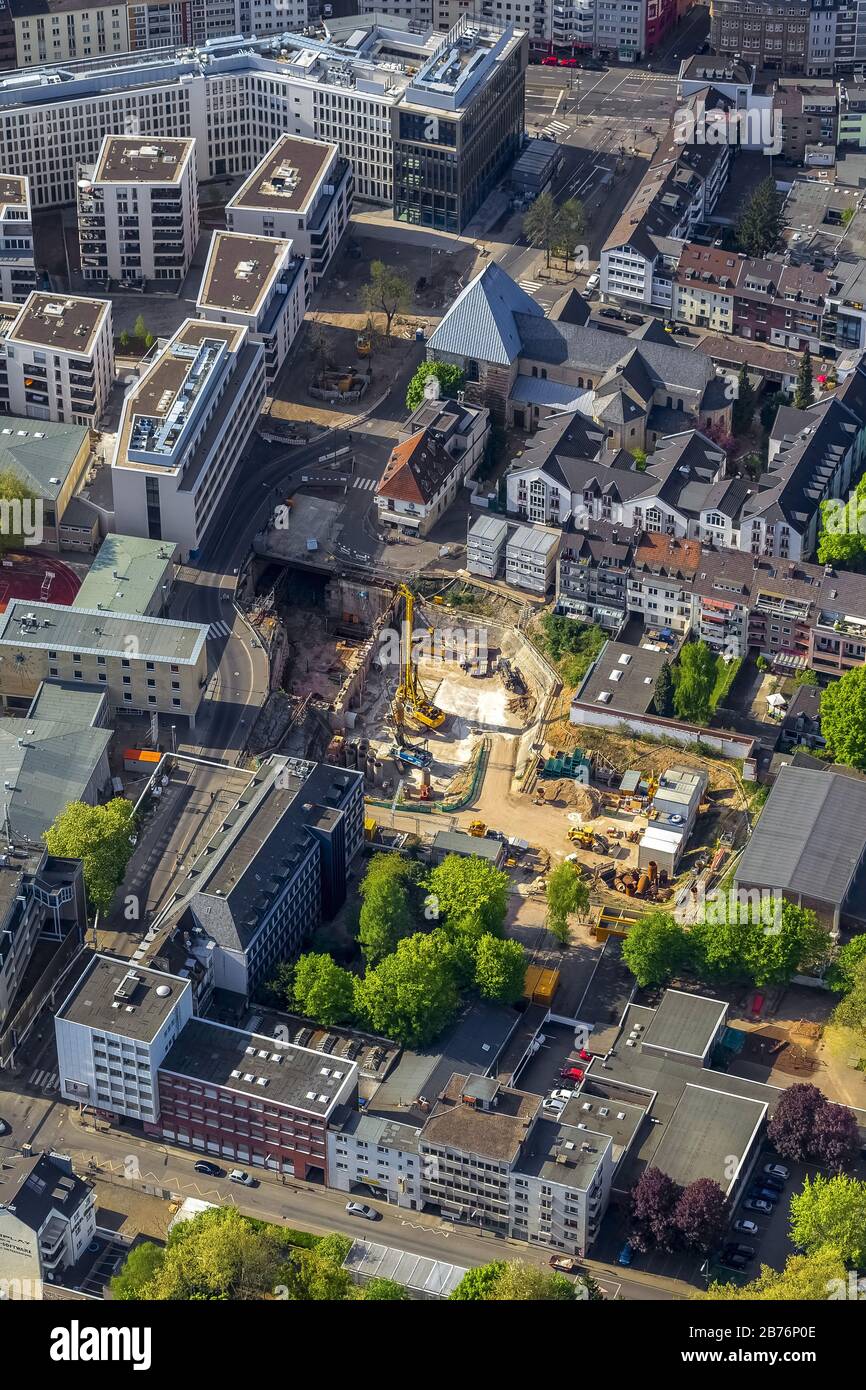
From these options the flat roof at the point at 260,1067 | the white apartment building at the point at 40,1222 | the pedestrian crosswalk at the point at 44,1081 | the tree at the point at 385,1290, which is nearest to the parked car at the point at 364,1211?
the flat roof at the point at 260,1067

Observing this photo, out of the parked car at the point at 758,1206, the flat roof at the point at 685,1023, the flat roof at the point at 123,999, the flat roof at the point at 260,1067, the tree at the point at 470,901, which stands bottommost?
the parked car at the point at 758,1206

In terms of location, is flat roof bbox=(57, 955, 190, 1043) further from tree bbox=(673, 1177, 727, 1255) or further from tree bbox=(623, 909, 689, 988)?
tree bbox=(673, 1177, 727, 1255)

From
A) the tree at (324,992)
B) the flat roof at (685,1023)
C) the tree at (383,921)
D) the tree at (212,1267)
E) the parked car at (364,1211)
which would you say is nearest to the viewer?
the tree at (212,1267)

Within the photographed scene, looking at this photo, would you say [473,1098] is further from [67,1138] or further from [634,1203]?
[67,1138]

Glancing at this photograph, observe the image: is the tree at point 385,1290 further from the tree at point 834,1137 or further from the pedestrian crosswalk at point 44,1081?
the pedestrian crosswalk at point 44,1081

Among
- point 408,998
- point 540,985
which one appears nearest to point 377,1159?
point 408,998

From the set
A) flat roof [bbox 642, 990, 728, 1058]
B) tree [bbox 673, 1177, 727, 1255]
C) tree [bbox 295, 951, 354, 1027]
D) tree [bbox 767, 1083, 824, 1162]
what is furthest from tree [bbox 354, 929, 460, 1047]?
tree [bbox 767, 1083, 824, 1162]
